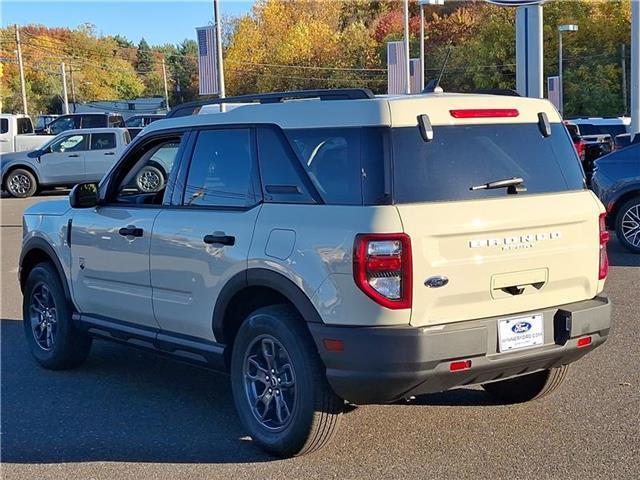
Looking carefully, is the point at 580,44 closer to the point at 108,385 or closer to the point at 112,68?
the point at 108,385

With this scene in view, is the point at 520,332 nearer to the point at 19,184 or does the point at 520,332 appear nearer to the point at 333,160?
the point at 333,160

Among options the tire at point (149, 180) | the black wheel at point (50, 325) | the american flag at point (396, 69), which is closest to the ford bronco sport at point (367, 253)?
the tire at point (149, 180)

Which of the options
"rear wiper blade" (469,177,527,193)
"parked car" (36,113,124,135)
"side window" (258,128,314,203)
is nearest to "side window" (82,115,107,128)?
"parked car" (36,113,124,135)

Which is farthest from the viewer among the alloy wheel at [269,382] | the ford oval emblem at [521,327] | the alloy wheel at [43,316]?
the alloy wheel at [43,316]

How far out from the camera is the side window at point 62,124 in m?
31.4

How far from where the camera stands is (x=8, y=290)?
10.4 metres

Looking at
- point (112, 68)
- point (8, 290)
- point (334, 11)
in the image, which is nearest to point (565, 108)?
point (334, 11)

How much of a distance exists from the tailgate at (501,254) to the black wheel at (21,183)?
21.8 m

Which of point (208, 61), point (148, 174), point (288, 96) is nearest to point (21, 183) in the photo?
point (208, 61)

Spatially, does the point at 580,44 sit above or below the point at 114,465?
above

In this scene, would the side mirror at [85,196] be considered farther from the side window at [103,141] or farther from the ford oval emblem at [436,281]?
the side window at [103,141]

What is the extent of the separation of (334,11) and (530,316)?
279 ft

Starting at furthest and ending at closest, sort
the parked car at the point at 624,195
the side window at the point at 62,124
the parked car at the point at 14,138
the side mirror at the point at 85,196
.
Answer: the side window at the point at 62,124
the parked car at the point at 14,138
the parked car at the point at 624,195
the side mirror at the point at 85,196

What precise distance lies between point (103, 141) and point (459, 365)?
21.5m
